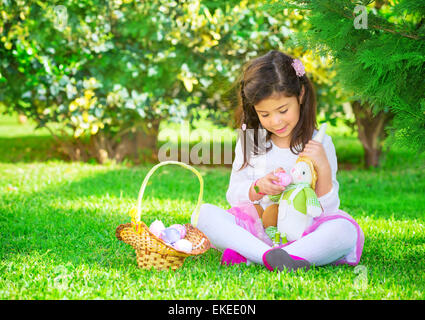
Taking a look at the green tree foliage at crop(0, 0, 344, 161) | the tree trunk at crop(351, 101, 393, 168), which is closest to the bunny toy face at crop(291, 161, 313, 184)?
the green tree foliage at crop(0, 0, 344, 161)

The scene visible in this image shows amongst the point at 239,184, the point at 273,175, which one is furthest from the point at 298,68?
the point at 239,184

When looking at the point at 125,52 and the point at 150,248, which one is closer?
the point at 150,248

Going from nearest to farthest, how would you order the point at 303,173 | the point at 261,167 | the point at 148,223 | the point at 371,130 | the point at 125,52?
the point at 303,173 → the point at 261,167 → the point at 148,223 → the point at 125,52 → the point at 371,130

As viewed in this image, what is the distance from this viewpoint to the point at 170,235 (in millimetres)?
2895

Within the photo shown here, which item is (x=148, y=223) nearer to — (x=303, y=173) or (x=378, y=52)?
(x=303, y=173)

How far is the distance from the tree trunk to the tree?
340cm

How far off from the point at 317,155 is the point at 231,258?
0.69 m

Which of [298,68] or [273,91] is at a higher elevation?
[298,68]

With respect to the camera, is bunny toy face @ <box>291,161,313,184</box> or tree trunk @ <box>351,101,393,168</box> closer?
bunny toy face @ <box>291,161,313,184</box>

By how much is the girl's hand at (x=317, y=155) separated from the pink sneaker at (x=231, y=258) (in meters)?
0.60

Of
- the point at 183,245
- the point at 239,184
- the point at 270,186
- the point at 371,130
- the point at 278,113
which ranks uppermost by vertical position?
the point at 278,113

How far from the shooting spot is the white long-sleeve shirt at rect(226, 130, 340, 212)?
3.10 metres

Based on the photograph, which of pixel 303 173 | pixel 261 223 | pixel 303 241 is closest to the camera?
pixel 303 241

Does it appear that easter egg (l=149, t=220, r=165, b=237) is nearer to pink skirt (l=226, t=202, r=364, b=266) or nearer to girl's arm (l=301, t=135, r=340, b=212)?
pink skirt (l=226, t=202, r=364, b=266)
